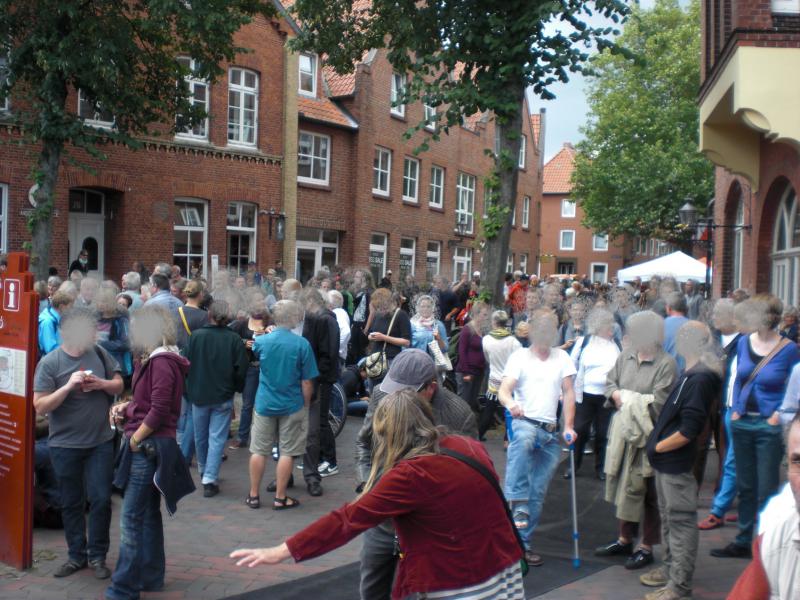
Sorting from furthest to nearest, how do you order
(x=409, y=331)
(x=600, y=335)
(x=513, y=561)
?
1. (x=409, y=331)
2. (x=600, y=335)
3. (x=513, y=561)

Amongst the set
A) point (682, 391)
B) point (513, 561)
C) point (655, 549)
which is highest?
point (682, 391)

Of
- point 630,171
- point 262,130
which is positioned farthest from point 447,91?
point 630,171

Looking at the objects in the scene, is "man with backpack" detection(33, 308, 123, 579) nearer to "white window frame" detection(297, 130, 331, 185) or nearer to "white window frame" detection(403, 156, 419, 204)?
"white window frame" detection(297, 130, 331, 185)

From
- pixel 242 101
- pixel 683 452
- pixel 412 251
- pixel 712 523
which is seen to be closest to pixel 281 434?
pixel 683 452

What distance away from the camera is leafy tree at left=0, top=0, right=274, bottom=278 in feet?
49.9

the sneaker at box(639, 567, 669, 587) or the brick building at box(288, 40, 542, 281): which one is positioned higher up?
the brick building at box(288, 40, 542, 281)

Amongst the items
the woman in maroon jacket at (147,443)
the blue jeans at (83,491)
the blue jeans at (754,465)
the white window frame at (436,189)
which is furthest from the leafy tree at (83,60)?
the white window frame at (436,189)

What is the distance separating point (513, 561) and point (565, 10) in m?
9.56

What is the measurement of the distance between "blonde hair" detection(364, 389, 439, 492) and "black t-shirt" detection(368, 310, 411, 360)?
632cm

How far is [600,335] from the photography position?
342 inches

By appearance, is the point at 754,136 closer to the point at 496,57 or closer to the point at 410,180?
the point at 496,57

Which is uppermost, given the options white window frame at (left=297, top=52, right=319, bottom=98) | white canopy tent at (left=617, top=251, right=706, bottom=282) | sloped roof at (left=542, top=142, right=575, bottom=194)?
sloped roof at (left=542, top=142, right=575, bottom=194)

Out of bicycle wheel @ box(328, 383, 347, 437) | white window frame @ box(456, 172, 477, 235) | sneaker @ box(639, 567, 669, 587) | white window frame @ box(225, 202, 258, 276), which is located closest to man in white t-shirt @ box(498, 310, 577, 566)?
sneaker @ box(639, 567, 669, 587)

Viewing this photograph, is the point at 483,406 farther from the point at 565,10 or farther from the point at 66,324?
the point at 66,324
